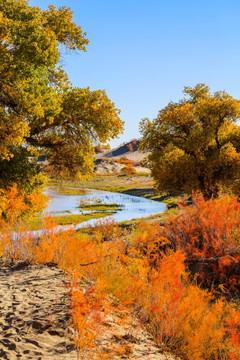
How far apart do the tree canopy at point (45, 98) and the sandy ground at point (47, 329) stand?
6306mm

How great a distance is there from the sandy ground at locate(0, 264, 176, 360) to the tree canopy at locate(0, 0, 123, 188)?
6.31m

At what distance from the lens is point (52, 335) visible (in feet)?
15.5

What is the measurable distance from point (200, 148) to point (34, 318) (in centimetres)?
1759

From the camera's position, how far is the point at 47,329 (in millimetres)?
4832

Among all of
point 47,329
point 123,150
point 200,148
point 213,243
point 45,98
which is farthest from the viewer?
point 123,150

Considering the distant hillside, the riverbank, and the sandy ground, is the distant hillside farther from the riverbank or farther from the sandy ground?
the sandy ground

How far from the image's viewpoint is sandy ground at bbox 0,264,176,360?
434 cm

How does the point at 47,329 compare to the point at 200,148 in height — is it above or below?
below

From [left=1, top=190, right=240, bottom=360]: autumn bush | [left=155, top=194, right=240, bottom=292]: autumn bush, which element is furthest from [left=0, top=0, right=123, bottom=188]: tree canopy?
[left=155, top=194, right=240, bottom=292]: autumn bush

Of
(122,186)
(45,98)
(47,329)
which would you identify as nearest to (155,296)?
(47,329)

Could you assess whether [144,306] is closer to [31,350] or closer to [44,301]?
[44,301]

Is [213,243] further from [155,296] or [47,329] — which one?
[47,329]

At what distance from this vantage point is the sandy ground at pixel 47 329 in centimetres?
Answer: 434

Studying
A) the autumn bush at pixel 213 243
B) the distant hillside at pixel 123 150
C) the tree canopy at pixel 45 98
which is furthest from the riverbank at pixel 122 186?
the distant hillside at pixel 123 150
